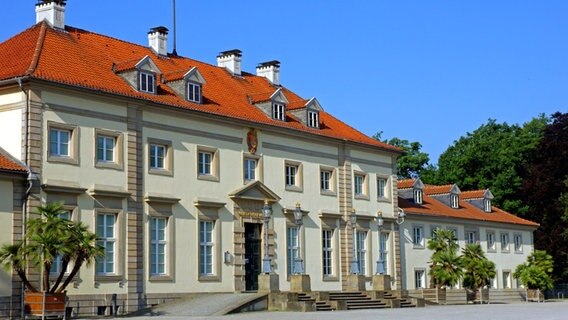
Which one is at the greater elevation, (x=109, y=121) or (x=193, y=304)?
(x=109, y=121)

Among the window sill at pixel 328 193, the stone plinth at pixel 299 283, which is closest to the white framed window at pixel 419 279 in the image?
the window sill at pixel 328 193

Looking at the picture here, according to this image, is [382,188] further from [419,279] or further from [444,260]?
[419,279]

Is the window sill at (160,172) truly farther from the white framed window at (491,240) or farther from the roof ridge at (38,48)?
the white framed window at (491,240)

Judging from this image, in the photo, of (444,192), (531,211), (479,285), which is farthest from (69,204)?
(531,211)

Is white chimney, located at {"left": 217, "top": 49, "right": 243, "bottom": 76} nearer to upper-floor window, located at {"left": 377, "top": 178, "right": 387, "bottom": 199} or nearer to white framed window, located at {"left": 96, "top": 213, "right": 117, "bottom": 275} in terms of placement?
upper-floor window, located at {"left": 377, "top": 178, "right": 387, "bottom": 199}

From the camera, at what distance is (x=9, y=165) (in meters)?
30.1

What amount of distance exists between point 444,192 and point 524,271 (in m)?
6.86

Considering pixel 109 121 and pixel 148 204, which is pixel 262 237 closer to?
pixel 148 204

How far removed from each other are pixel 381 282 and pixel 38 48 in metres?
18.9

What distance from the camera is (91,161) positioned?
3297 cm

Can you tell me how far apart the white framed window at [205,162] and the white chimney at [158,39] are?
19.4ft

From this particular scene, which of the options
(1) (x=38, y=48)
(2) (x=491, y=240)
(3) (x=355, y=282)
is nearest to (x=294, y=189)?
(3) (x=355, y=282)

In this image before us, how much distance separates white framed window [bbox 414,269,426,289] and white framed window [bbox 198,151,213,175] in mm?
17191

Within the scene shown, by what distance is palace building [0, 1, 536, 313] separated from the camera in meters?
31.7
